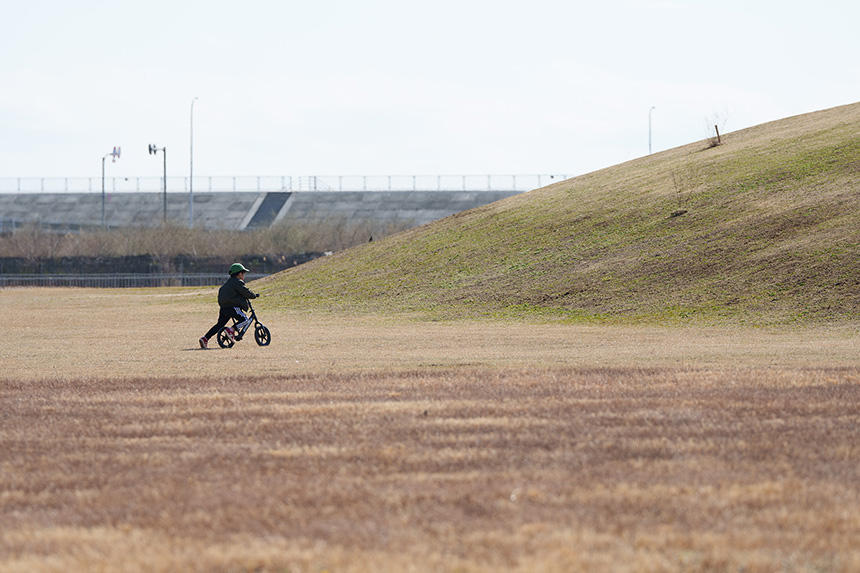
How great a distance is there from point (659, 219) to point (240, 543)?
4243 cm

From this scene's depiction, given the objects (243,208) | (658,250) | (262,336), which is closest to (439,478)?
(262,336)

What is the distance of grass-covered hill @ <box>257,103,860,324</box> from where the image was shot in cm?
3559

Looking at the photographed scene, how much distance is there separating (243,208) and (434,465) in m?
Answer: 105

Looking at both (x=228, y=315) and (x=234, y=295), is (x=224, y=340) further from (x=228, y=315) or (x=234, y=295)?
(x=234, y=295)

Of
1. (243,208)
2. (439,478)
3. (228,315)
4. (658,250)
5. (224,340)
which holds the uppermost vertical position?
(243,208)

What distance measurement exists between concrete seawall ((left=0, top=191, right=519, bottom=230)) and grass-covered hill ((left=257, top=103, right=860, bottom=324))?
4194 centimetres

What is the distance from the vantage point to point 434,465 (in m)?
9.47

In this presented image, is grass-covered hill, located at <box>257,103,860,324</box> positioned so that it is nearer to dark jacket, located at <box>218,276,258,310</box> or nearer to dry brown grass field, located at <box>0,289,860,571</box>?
dark jacket, located at <box>218,276,258,310</box>

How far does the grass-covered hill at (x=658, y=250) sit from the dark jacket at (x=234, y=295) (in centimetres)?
1396

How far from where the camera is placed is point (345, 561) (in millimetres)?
6613

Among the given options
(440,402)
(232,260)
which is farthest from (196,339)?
(232,260)

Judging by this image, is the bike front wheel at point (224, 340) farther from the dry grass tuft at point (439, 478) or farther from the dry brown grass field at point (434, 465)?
the dry grass tuft at point (439, 478)

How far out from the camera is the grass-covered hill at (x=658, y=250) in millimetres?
35594

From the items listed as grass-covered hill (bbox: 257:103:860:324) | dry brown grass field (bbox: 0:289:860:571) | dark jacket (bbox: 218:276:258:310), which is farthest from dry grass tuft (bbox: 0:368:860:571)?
grass-covered hill (bbox: 257:103:860:324)
